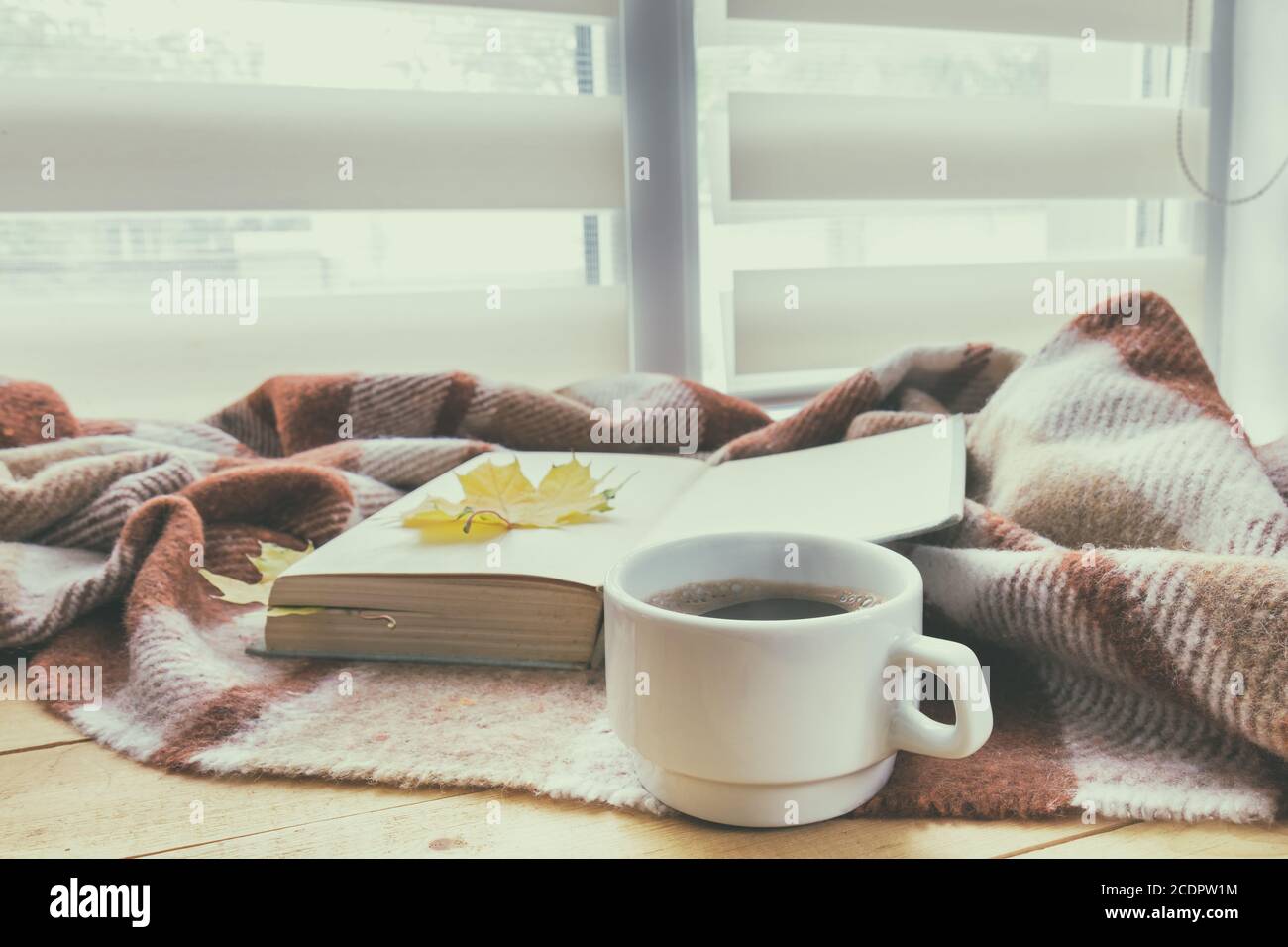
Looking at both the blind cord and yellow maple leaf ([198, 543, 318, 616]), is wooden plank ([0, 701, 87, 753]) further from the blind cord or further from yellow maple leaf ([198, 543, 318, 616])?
the blind cord

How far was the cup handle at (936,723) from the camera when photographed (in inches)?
13.3

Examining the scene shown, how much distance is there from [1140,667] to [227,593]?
0.45 metres

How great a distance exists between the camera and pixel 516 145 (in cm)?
105

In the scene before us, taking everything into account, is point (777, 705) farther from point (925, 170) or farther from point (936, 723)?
point (925, 170)

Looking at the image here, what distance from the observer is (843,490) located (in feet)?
1.89

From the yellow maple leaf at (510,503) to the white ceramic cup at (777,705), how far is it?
0.70ft

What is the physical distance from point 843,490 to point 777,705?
26 cm

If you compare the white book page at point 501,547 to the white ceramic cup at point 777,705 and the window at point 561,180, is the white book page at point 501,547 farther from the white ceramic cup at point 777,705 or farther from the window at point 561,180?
the window at point 561,180

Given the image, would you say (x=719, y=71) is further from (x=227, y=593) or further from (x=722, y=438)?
(x=227, y=593)

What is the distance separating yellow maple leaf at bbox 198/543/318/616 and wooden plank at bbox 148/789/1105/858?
199mm

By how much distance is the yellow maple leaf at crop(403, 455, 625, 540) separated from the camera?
22.5 inches

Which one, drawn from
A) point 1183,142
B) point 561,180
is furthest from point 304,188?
point 1183,142

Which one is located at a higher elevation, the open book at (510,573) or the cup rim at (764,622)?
the cup rim at (764,622)

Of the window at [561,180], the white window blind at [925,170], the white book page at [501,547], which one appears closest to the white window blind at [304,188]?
the window at [561,180]
